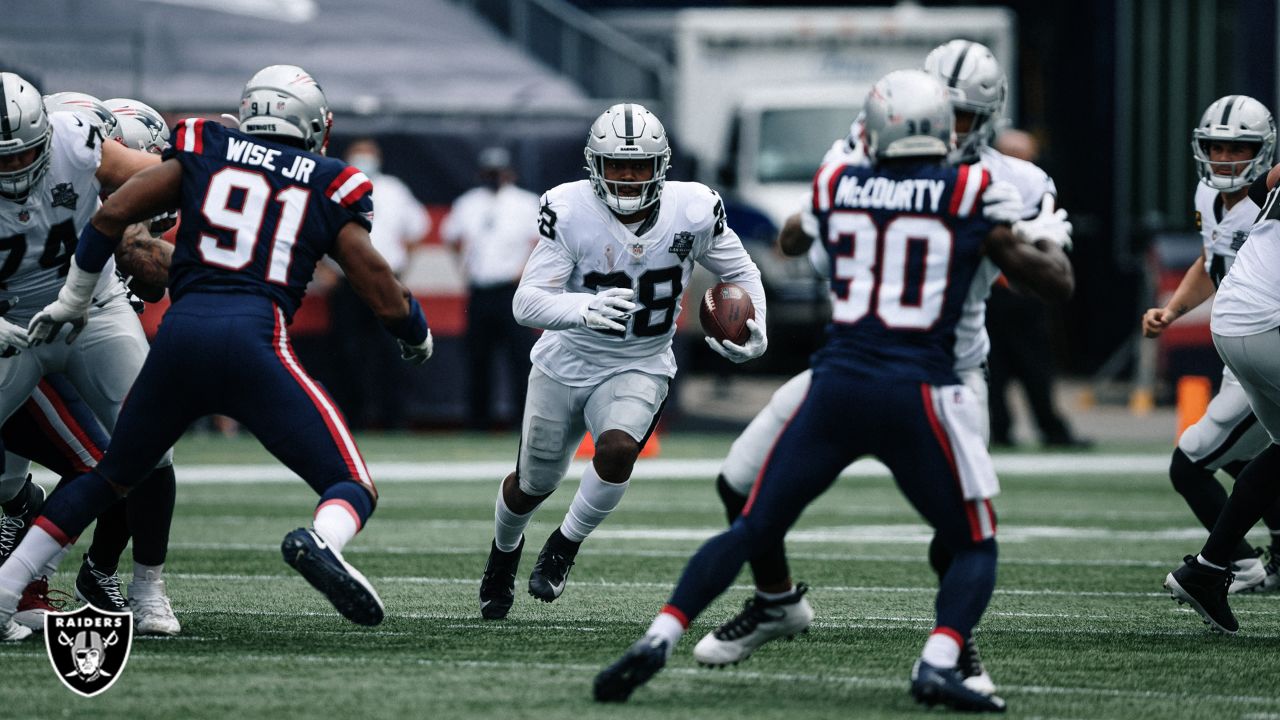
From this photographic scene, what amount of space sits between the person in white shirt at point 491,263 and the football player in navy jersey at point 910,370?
8736 millimetres

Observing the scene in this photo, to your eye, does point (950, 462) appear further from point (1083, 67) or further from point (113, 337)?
point (1083, 67)

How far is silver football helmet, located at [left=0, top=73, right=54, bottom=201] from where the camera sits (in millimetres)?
5637

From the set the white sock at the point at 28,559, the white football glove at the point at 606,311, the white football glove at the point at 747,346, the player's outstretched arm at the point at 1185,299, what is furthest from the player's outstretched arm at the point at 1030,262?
the white sock at the point at 28,559

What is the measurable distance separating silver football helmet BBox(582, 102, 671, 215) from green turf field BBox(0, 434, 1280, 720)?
135 centimetres

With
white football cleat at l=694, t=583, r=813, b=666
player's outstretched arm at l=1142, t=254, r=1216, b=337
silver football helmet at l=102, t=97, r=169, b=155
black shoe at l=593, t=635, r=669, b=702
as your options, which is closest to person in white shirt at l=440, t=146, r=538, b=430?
silver football helmet at l=102, t=97, r=169, b=155

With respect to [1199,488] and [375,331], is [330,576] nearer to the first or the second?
[1199,488]

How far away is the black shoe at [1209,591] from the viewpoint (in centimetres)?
612

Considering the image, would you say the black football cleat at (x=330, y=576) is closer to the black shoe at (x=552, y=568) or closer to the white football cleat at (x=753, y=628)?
the white football cleat at (x=753, y=628)

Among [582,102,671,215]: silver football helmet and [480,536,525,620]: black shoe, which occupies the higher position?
[582,102,671,215]: silver football helmet

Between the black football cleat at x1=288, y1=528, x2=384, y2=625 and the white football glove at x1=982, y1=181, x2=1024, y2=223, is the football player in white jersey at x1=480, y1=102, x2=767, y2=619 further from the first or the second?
the white football glove at x1=982, y1=181, x2=1024, y2=223

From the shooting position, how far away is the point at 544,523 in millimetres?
9430

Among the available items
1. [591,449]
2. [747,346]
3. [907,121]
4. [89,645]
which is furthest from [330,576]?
A: [591,449]

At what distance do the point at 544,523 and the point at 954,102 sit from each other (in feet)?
Result: 13.8

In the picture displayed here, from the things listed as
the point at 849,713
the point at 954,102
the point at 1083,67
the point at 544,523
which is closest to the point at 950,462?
the point at 849,713
